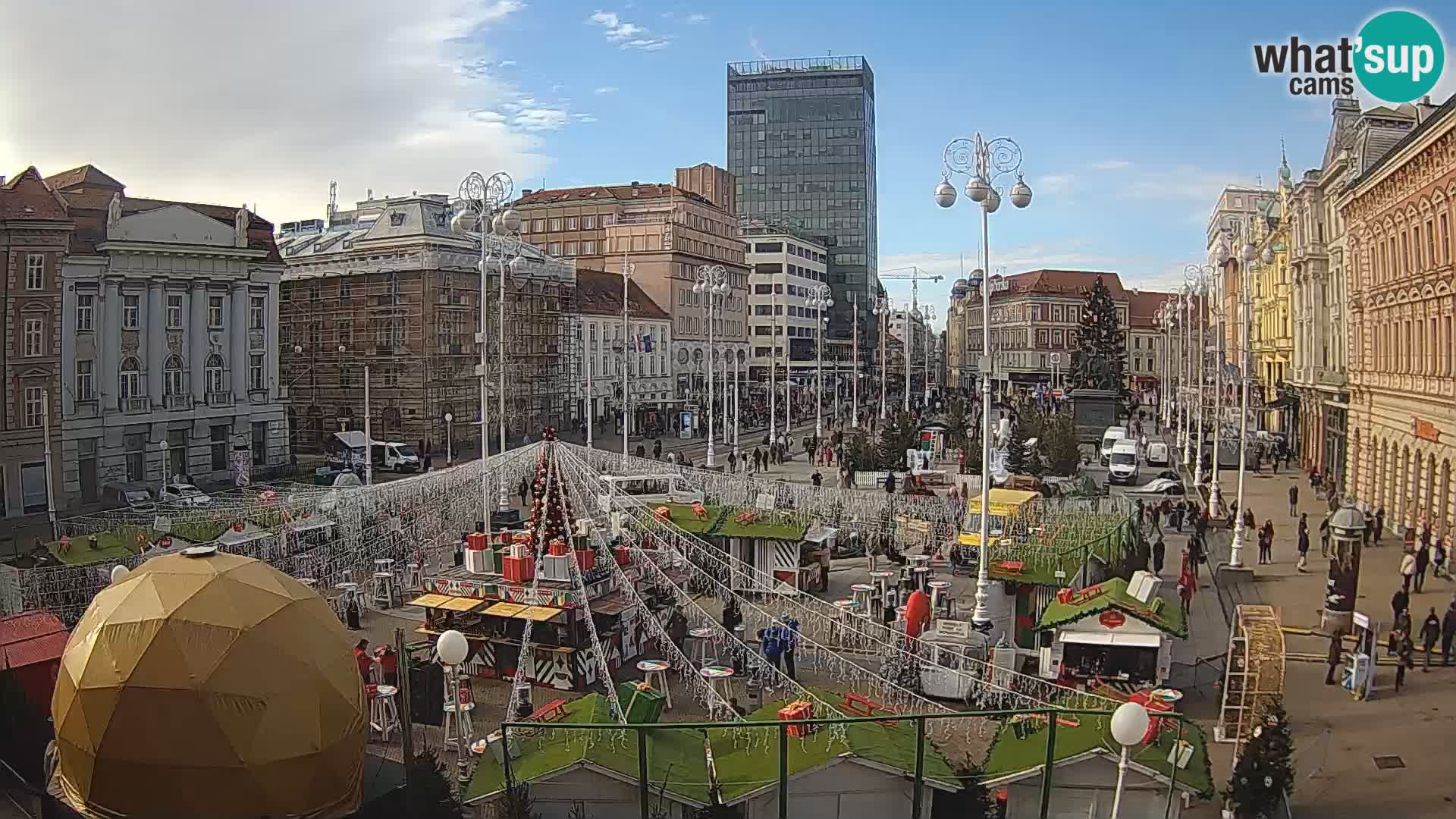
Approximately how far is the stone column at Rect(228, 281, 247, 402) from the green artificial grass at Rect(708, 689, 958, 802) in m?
39.7

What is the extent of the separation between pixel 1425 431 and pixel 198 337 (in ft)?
135

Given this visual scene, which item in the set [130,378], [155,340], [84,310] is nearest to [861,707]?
[84,310]

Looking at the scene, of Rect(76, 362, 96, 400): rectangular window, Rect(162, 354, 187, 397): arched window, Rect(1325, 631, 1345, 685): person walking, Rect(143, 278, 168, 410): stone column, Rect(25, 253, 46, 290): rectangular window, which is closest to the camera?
Rect(1325, 631, 1345, 685): person walking

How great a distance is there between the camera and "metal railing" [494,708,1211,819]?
11078mm

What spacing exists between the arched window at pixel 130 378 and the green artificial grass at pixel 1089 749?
3827 centimetres

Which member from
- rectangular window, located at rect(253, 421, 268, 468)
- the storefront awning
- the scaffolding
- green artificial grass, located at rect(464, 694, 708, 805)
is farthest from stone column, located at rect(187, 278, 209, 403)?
the scaffolding

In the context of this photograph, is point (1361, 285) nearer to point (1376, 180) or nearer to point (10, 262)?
point (1376, 180)

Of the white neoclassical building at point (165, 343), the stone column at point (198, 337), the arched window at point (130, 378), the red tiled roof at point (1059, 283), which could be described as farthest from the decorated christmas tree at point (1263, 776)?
the red tiled roof at point (1059, 283)

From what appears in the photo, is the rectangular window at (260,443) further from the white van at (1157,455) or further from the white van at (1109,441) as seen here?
the white van at (1157,455)

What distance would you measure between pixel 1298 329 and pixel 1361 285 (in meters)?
16.9

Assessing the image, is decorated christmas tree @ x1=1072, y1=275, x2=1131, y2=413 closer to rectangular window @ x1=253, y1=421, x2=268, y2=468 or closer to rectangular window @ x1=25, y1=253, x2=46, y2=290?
rectangular window @ x1=253, y1=421, x2=268, y2=468

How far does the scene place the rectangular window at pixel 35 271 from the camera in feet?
120

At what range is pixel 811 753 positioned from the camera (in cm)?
1151

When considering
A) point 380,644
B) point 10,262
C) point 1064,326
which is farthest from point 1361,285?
point 1064,326
